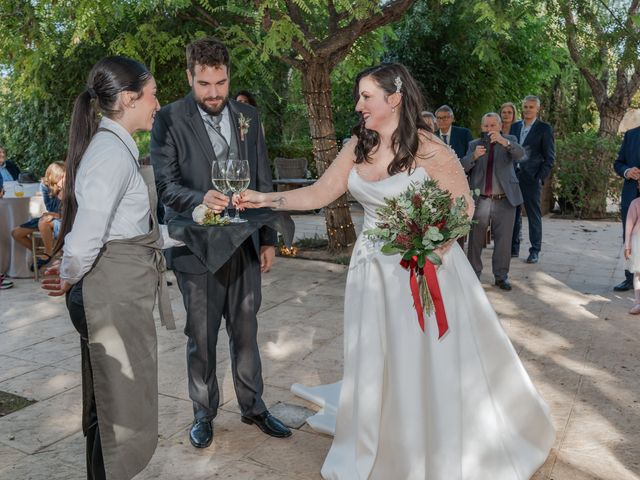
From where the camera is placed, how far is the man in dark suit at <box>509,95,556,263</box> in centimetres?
913

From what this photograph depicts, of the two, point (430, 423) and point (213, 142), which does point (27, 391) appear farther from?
point (430, 423)

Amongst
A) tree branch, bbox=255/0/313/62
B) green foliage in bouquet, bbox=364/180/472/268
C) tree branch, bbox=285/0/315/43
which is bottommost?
green foliage in bouquet, bbox=364/180/472/268

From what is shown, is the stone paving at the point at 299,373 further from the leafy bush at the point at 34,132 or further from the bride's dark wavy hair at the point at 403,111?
the leafy bush at the point at 34,132

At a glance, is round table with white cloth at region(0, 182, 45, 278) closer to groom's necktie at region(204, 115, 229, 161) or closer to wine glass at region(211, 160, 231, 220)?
groom's necktie at region(204, 115, 229, 161)

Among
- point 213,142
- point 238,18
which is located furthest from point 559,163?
point 213,142

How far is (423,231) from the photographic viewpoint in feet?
10.6

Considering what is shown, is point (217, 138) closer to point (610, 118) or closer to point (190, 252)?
point (190, 252)

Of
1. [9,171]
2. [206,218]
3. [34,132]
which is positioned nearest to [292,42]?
[206,218]

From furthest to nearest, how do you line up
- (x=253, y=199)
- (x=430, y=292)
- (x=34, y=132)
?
(x=34, y=132), (x=253, y=199), (x=430, y=292)

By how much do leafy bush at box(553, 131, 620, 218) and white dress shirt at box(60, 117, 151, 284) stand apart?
12.8 metres

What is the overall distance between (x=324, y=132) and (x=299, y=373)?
17.6 ft

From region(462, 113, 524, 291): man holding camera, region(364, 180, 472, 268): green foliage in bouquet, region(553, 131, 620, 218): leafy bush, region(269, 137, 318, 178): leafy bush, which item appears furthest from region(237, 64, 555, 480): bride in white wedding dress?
region(269, 137, 318, 178): leafy bush

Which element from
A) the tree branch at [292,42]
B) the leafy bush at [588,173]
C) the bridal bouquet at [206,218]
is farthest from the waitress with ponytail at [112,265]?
the leafy bush at [588,173]

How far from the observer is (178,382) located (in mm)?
4812
